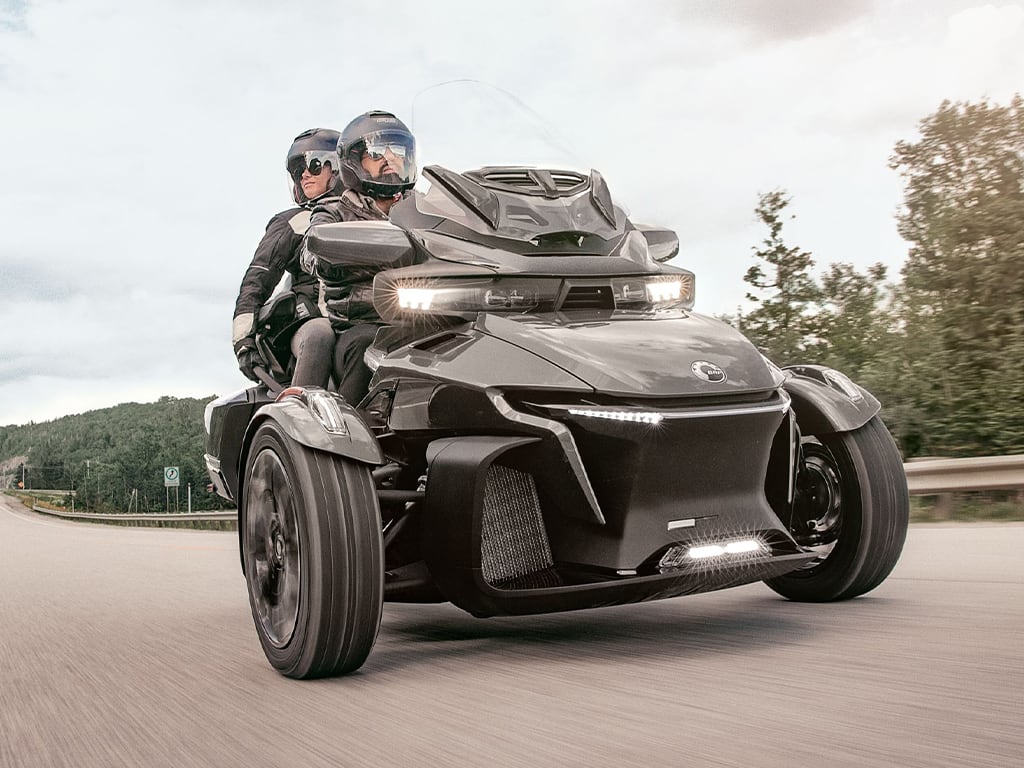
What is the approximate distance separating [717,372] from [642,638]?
1094 mm

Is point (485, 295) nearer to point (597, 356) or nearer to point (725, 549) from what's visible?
point (597, 356)

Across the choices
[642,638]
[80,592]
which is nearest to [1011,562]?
[642,638]

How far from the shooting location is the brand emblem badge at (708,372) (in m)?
3.85

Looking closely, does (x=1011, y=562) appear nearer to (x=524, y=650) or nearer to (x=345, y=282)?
(x=524, y=650)

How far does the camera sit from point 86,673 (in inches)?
180

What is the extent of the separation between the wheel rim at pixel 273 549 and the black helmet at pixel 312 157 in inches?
104

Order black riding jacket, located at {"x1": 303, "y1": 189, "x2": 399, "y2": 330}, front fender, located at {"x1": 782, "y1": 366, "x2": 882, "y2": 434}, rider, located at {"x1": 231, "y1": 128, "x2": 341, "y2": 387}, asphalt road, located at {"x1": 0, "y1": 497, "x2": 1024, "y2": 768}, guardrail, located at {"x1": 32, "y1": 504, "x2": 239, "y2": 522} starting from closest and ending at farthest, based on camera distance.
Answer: asphalt road, located at {"x1": 0, "y1": 497, "x2": 1024, "y2": 768} → front fender, located at {"x1": 782, "y1": 366, "x2": 882, "y2": 434} → black riding jacket, located at {"x1": 303, "y1": 189, "x2": 399, "y2": 330} → rider, located at {"x1": 231, "y1": 128, "x2": 341, "y2": 387} → guardrail, located at {"x1": 32, "y1": 504, "x2": 239, "y2": 522}

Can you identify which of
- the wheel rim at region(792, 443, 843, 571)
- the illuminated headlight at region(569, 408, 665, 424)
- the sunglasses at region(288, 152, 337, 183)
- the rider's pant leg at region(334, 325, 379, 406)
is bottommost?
the wheel rim at region(792, 443, 843, 571)

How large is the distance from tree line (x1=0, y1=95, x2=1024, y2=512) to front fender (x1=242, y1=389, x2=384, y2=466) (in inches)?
384

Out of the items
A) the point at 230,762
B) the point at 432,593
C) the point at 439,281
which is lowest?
the point at 230,762

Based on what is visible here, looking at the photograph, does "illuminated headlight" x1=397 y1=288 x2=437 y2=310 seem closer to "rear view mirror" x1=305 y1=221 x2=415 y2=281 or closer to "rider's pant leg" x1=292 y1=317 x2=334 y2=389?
"rear view mirror" x1=305 y1=221 x2=415 y2=281

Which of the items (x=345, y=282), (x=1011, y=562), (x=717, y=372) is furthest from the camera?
(x=1011, y=562)

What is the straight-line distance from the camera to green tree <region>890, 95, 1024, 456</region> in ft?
53.2

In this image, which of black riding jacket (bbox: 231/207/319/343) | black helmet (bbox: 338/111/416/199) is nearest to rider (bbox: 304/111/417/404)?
black helmet (bbox: 338/111/416/199)
